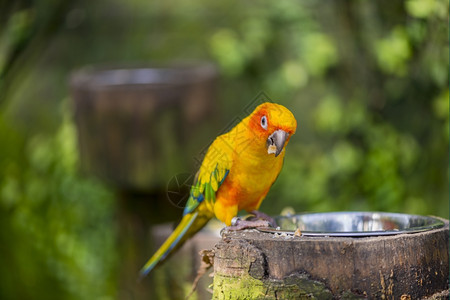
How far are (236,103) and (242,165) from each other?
3501mm

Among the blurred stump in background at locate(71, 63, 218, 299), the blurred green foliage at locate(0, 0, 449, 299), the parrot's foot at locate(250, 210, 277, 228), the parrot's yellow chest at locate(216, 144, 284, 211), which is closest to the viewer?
the parrot's yellow chest at locate(216, 144, 284, 211)

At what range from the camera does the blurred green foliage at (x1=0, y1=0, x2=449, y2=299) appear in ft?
13.2

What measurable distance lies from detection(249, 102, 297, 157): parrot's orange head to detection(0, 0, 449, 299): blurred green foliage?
6.44 feet

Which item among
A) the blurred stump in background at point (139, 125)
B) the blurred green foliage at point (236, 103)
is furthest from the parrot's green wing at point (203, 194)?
the blurred stump in background at point (139, 125)

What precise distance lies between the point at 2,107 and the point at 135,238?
6.00 ft

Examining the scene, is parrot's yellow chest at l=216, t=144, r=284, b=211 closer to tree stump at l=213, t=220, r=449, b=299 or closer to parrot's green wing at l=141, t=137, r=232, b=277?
parrot's green wing at l=141, t=137, r=232, b=277

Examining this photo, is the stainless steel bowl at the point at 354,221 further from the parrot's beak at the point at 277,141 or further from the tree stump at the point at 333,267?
the parrot's beak at the point at 277,141

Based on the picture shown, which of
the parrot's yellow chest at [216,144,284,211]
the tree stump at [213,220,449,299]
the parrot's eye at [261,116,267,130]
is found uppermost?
the parrot's eye at [261,116,267,130]

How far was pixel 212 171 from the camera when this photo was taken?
1.82m

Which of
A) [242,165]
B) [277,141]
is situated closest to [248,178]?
[242,165]

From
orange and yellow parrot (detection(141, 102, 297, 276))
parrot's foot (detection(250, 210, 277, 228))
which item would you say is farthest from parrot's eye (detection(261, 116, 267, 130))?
parrot's foot (detection(250, 210, 277, 228))

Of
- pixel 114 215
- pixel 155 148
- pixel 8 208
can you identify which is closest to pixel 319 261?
pixel 155 148

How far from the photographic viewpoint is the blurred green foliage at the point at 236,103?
159 inches

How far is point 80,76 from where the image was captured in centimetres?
449
